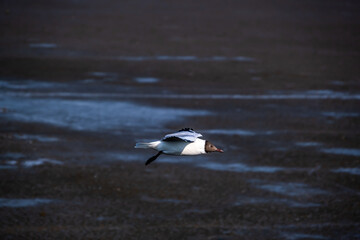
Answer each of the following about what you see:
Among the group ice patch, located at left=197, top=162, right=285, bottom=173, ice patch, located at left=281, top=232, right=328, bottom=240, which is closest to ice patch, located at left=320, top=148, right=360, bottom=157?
ice patch, located at left=197, top=162, right=285, bottom=173

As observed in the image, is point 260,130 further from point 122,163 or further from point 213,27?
point 213,27

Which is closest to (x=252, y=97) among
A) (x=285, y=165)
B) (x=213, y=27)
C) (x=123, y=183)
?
(x=285, y=165)

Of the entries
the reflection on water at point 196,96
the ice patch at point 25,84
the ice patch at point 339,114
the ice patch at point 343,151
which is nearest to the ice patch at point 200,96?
the reflection on water at point 196,96

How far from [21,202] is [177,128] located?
502cm

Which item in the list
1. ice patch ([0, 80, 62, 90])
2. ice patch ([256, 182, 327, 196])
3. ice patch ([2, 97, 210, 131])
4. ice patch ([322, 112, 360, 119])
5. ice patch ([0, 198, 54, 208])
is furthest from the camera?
ice patch ([0, 80, 62, 90])

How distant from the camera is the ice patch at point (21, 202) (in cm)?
1072

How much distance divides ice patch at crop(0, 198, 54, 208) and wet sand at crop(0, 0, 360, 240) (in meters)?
0.03

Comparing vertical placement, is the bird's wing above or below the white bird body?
above

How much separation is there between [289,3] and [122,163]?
96.2 ft

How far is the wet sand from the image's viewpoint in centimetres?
1036

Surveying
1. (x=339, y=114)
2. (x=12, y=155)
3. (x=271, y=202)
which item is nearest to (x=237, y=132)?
(x=339, y=114)

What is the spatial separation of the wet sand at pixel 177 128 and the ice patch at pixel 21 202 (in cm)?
3

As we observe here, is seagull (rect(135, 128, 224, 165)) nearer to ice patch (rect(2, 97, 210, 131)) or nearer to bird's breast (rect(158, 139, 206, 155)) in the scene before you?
bird's breast (rect(158, 139, 206, 155))

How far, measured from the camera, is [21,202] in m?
10.8
